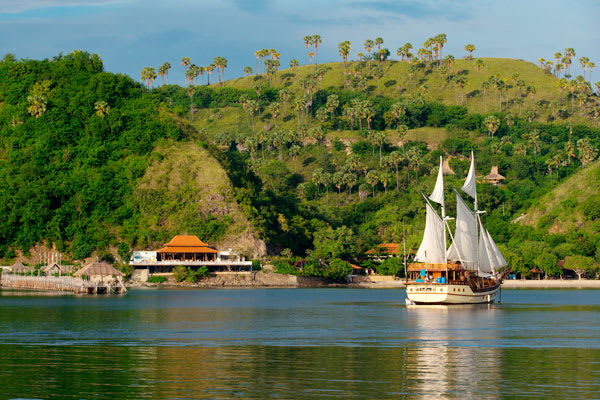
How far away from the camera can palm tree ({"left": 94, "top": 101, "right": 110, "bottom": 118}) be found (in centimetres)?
19512

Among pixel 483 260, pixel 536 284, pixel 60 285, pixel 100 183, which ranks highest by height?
pixel 100 183

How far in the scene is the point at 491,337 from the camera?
58.9 metres

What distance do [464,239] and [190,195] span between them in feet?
303

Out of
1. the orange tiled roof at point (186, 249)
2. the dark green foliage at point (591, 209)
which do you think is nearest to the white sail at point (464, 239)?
the orange tiled roof at point (186, 249)

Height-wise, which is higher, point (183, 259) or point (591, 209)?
point (591, 209)

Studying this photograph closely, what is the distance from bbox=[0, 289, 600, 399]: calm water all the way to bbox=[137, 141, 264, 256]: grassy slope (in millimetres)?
84407

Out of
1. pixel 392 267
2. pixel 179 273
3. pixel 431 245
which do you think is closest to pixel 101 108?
pixel 179 273

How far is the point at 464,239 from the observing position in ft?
310

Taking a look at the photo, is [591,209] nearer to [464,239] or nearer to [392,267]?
[392,267]

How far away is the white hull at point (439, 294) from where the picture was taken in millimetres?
89625

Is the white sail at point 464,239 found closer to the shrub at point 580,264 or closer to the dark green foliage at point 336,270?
the dark green foliage at point 336,270

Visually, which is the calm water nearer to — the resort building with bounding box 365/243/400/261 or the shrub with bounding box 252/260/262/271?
the shrub with bounding box 252/260/262/271

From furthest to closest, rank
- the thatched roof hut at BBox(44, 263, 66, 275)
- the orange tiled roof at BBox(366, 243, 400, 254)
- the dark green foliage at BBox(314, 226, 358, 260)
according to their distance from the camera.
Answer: the orange tiled roof at BBox(366, 243, 400, 254) < the dark green foliage at BBox(314, 226, 358, 260) < the thatched roof hut at BBox(44, 263, 66, 275)

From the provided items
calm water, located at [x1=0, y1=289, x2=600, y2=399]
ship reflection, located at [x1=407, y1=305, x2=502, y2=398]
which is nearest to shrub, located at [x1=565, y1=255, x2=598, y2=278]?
calm water, located at [x1=0, y1=289, x2=600, y2=399]
